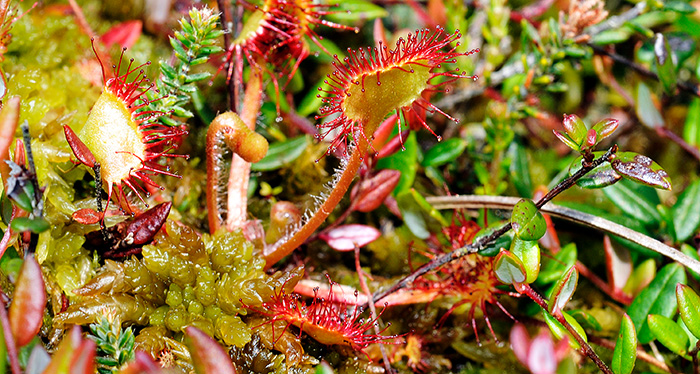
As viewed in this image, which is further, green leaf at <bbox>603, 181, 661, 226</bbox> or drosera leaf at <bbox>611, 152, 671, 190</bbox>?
green leaf at <bbox>603, 181, 661, 226</bbox>

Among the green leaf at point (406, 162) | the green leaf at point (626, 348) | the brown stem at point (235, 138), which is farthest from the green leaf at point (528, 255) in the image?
the brown stem at point (235, 138)

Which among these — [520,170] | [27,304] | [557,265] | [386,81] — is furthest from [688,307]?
[27,304]

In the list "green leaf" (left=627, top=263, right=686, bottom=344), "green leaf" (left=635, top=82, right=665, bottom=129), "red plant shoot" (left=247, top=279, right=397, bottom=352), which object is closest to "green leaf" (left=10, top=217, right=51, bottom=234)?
"red plant shoot" (left=247, top=279, right=397, bottom=352)

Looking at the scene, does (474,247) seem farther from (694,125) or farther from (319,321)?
(694,125)

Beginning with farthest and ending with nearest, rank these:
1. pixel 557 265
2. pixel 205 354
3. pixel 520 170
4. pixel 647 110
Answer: pixel 647 110 → pixel 520 170 → pixel 557 265 → pixel 205 354

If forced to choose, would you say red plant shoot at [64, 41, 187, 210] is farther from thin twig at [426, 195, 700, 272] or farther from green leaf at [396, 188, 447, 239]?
thin twig at [426, 195, 700, 272]
